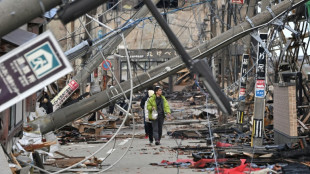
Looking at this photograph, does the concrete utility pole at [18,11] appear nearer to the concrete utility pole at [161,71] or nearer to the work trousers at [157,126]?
the concrete utility pole at [161,71]

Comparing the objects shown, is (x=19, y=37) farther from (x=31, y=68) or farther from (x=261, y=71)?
(x=261, y=71)

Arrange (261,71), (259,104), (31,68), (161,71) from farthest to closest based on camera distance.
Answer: (259,104) < (261,71) < (161,71) < (31,68)

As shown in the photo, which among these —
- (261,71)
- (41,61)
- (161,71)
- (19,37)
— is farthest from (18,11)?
(261,71)

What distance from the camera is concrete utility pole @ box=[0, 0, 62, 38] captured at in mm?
7297

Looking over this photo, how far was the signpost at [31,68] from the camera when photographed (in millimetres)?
6711

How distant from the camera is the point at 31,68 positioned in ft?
22.1

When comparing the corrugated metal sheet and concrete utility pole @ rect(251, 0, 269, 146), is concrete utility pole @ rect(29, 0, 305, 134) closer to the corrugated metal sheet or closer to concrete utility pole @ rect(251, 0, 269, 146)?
concrete utility pole @ rect(251, 0, 269, 146)

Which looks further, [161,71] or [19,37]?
[161,71]

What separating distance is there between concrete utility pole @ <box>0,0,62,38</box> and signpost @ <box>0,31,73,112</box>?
75 cm

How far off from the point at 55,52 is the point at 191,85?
66506 mm

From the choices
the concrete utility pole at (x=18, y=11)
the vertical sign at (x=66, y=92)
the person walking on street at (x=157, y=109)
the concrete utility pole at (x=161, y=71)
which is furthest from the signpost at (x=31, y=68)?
the vertical sign at (x=66, y=92)

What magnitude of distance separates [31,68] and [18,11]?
97cm

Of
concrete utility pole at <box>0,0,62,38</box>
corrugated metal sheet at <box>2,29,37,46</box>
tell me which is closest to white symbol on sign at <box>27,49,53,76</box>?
concrete utility pole at <box>0,0,62,38</box>

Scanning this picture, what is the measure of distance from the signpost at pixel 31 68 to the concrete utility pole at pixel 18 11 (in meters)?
0.75
